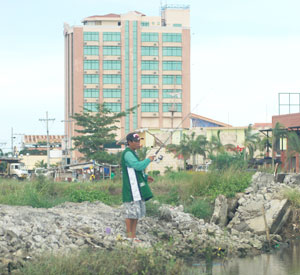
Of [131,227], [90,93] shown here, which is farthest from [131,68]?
[131,227]

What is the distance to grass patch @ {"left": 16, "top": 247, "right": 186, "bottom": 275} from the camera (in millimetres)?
9508

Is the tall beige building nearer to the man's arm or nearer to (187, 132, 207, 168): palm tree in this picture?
(187, 132, 207, 168): palm tree

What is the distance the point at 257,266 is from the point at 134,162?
359 centimetres

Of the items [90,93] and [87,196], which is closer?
[87,196]

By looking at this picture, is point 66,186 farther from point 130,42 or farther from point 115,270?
point 130,42

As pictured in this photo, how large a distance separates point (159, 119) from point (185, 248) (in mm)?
86282

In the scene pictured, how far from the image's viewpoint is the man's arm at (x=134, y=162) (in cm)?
1144

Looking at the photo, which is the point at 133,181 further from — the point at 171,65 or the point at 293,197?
the point at 171,65

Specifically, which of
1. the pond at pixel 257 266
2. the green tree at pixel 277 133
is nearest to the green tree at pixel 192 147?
the green tree at pixel 277 133

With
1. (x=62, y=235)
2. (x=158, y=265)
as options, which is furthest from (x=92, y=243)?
(x=158, y=265)

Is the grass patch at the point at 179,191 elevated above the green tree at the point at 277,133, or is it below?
below

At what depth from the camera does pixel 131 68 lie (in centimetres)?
9950

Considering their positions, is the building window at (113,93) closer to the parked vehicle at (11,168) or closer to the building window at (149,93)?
the building window at (149,93)

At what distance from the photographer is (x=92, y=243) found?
1189 centimetres
